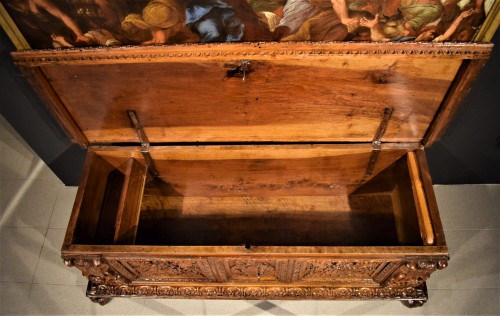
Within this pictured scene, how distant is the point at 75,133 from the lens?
7.49ft

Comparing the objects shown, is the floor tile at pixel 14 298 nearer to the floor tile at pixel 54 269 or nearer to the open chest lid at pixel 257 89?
the floor tile at pixel 54 269

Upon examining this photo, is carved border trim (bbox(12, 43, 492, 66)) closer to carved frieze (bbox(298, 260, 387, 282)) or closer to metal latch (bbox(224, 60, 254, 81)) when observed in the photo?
metal latch (bbox(224, 60, 254, 81))

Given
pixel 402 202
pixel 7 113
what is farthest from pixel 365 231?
pixel 7 113

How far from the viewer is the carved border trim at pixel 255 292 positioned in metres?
2.38

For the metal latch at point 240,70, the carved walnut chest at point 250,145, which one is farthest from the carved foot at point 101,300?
the metal latch at point 240,70

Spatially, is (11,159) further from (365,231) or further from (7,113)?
(365,231)

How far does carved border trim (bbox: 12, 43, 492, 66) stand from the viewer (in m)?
1.75

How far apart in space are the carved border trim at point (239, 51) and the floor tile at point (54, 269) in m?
1.46

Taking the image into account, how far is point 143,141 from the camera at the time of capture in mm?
2359

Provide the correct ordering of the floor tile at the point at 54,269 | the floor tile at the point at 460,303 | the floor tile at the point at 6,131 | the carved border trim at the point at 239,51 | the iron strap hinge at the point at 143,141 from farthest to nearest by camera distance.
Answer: the floor tile at the point at 6,131, the floor tile at the point at 54,269, the floor tile at the point at 460,303, the iron strap hinge at the point at 143,141, the carved border trim at the point at 239,51

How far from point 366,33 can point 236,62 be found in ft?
1.86

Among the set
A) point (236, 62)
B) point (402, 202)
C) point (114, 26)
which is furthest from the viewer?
point (402, 202)

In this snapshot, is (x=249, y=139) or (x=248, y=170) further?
(x=248, y=170)

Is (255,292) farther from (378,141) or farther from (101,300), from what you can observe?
(378,141)
